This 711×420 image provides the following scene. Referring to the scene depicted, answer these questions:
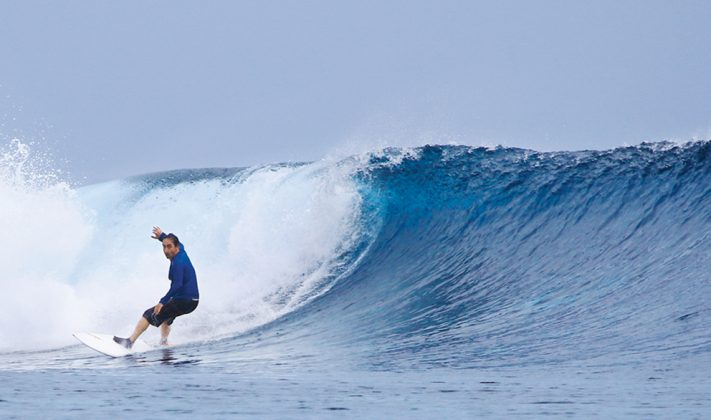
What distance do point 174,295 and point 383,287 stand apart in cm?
304

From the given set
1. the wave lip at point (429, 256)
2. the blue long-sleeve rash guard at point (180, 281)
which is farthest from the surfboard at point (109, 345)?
the wave lip at point (429, 256)

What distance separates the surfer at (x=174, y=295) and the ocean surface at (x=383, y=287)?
33 cm

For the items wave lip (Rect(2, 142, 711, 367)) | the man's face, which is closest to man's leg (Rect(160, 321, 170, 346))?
wave lip (Rect(2, 142, 711, 367))

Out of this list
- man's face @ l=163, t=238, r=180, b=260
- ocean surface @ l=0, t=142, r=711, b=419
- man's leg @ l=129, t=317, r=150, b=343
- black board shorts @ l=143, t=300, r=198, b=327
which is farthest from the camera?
man's face @ l=163, t=238, r=180, b=260

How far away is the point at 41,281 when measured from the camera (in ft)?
37.9

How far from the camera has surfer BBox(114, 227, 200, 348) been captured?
31.8 feet

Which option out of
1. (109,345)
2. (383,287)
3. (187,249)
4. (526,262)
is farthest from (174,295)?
(187,249)

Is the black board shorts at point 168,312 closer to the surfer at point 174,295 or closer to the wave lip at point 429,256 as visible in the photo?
A: the surfer at point 174,295

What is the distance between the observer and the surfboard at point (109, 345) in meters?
9.23

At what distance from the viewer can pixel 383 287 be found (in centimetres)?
1206

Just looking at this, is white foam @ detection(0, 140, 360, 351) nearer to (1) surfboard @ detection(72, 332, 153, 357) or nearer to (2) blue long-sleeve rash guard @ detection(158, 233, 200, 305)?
(2) blue long-sleeve rash guard @ detection(158, 233, 200, 305)

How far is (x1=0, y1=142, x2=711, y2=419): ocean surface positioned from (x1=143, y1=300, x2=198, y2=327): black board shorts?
326 millimetres

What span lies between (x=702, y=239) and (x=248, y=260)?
5404mm

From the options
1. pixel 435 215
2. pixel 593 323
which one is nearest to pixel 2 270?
pixel 435 215
